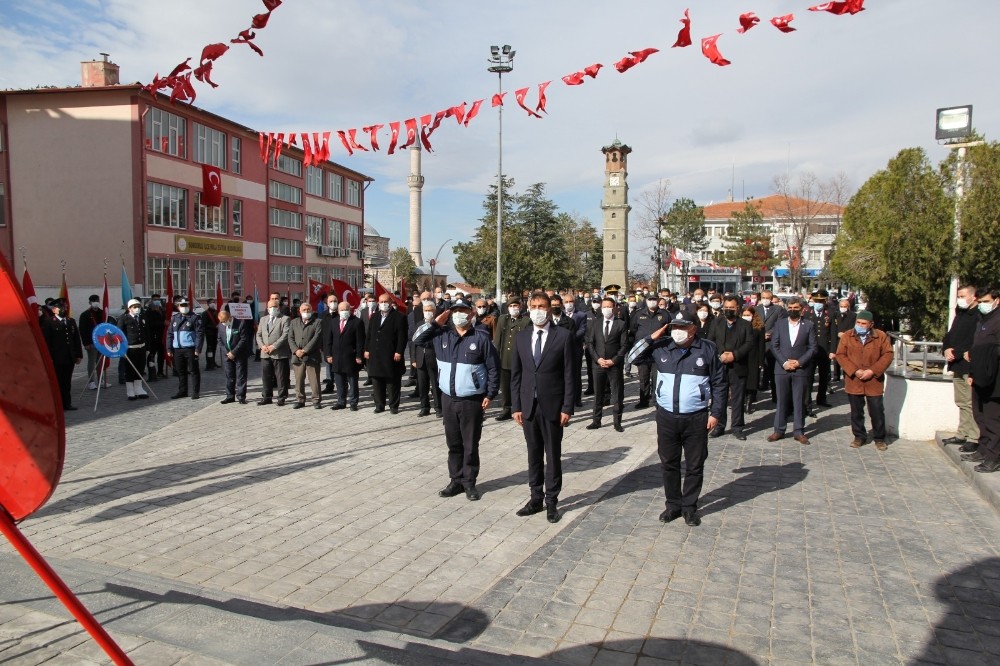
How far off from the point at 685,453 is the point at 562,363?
1.36 meters

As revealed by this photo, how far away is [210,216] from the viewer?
35719mm

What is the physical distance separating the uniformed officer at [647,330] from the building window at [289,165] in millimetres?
34539

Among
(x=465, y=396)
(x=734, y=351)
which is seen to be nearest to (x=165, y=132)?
(x=734, y=351)

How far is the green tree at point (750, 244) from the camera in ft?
241

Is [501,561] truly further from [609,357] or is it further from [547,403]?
[609,357]

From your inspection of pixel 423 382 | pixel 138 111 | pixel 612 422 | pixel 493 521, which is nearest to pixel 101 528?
pixel 493 521

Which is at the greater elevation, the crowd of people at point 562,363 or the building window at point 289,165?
the building window at point 289,165

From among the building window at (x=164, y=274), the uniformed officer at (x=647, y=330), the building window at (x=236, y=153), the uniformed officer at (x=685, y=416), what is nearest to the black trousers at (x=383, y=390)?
the uniformed officer at (x=647, y=330)

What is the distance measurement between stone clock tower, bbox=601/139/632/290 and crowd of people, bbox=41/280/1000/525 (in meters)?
80.1

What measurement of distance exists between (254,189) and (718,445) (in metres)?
35.8

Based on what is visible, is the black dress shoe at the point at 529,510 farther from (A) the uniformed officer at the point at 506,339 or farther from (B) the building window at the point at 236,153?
(B) the building window at the point at 236,153

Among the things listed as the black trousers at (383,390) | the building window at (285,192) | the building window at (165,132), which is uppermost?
the building window at (165,132)

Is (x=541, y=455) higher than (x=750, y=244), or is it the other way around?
(x=750, y=244)

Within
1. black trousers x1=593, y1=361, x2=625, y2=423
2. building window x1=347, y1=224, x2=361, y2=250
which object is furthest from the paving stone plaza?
building window x1=347, y1=224, x2=361, y2=250
